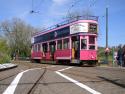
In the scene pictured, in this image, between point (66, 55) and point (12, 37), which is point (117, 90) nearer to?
point (66, 55)

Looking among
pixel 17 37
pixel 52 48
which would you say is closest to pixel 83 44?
pixel 52 48

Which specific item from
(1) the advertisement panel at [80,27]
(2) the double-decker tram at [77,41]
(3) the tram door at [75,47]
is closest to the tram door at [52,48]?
(2) the double-decker tram at [77,41]

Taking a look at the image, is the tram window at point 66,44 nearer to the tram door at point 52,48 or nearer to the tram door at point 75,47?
the tram door at point 75,47

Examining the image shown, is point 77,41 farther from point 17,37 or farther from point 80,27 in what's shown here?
point 17,37

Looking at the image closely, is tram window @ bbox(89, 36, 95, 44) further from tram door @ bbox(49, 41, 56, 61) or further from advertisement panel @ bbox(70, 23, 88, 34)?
tram door @ bbox(49, 41, 56, 61)

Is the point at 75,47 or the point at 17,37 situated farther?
the point at 17,37

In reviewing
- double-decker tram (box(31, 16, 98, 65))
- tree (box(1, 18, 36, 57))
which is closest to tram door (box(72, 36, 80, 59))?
double-decker tram (box(31, 16, 98, 65))

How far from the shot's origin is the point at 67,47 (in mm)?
31906

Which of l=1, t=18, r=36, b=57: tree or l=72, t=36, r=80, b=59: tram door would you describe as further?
l=1, t=18, r=36, b=57: tree

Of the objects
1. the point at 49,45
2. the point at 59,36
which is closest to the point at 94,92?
the point at 59,36

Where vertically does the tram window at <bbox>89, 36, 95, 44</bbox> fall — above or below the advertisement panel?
below

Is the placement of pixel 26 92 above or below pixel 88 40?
below

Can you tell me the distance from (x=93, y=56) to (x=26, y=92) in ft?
66.1

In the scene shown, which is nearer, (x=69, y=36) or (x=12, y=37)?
(x=69, y=36)
